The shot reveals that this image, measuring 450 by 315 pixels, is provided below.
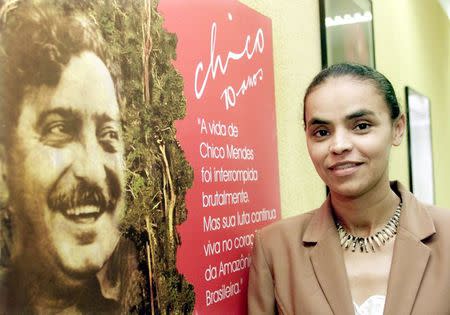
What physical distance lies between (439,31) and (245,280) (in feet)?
13.5

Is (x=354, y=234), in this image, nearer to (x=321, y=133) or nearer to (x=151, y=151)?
(x=321, y=133)

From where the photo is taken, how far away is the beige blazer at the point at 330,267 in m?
0.97

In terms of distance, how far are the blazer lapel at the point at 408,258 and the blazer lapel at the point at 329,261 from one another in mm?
86

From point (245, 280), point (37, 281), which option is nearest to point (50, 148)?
point (37, 281)

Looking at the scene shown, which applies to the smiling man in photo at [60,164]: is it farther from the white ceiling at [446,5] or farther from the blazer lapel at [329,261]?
the white ceiling at [446,5]

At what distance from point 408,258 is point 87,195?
673 mm

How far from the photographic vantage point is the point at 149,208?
79 centimetres

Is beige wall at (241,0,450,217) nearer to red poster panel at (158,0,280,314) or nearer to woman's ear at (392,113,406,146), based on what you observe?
red poster panel at (158,0,280,314)

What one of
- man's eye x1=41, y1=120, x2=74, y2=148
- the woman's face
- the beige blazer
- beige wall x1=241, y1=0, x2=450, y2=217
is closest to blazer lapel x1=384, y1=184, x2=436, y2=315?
the beige blazer

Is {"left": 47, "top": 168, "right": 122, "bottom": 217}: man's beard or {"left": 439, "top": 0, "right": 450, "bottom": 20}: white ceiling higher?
{"left": 439, "top": 0, "right": 450, "bottom": 20}: white ceiling

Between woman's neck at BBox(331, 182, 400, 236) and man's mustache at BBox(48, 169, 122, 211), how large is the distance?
54 centimetres

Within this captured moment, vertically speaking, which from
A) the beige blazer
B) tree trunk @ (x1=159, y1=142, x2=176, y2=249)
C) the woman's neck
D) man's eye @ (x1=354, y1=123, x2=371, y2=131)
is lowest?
the beige blazer

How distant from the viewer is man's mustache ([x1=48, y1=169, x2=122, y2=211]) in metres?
0.62
